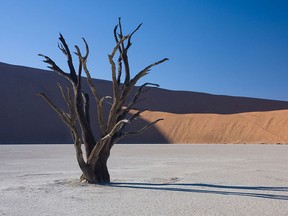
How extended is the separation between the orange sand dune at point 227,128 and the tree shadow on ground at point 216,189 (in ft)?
109

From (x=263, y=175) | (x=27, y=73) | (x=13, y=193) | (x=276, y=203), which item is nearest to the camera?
(x=276, y=203)

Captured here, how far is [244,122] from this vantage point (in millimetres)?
46719

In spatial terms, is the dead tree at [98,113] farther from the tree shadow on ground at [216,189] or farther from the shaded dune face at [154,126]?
the shaded dune face at [154,126]

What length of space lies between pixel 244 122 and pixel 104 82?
4094 cm

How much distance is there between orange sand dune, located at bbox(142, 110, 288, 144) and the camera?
43.0m

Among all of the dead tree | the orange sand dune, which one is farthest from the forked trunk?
the orange sand dune

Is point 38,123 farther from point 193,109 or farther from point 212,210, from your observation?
point 212,210

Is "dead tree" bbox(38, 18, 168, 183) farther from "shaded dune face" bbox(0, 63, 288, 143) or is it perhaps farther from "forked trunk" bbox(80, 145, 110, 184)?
"shaded dune face" bbox(0, 63, 288, 143)

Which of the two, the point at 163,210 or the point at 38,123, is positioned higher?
the point at 163,210

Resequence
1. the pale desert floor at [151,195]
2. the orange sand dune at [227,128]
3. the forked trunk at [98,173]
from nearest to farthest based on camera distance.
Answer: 1. the pale desert floor at [151,195]
2. the forked trunk at [98,173]
3. the orange sand dune at [227,128]

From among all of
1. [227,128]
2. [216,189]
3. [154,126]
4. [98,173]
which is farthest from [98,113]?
[154,126]

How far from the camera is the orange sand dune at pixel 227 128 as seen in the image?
4297cm

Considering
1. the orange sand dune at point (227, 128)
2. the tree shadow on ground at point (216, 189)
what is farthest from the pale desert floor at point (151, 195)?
the orange sand dune at point (227, 128)

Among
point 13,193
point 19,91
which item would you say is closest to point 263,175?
point 13,193
